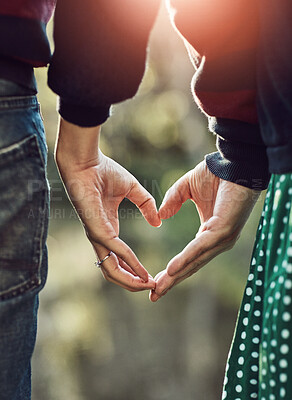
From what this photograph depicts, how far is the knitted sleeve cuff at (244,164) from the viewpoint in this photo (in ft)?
3.68

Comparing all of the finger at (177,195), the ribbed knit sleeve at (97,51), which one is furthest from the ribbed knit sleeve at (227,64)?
the finger at (177,195)

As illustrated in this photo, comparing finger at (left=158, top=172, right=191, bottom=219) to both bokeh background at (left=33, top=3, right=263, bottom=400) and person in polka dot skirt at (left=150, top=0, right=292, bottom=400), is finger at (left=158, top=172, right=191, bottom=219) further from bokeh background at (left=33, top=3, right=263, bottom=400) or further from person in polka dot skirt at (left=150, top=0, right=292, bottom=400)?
bokeh background at (left=33, top=3, right=263, bottom=400)

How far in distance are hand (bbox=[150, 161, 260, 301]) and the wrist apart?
276mm

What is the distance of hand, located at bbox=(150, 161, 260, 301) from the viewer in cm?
118

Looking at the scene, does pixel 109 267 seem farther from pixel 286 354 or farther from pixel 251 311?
pixel 286 354

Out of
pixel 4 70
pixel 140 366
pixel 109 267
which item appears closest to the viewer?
pixel 4 70

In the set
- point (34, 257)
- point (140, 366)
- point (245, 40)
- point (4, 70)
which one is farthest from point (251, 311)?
point (140, 366)

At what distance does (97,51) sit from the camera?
1.02m

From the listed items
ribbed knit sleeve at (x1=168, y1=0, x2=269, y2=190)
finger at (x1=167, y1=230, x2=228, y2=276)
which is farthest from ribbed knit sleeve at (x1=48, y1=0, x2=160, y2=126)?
finger at (x1=167, y1=230, x2=228, y2=276)

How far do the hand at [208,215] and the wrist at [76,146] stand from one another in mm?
276

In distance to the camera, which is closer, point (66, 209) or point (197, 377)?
point (66, 209)

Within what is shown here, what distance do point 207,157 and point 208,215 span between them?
0.15 m

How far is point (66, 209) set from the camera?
7469mm

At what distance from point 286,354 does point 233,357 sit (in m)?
0.19
